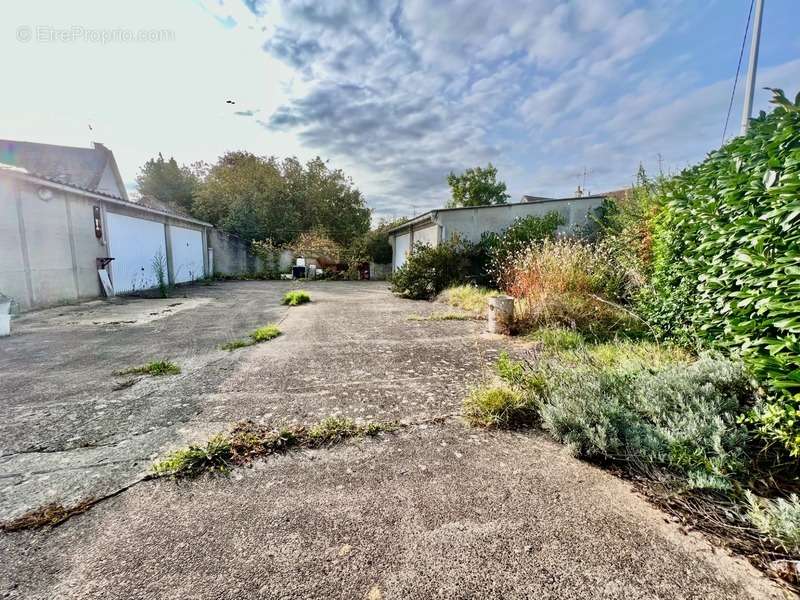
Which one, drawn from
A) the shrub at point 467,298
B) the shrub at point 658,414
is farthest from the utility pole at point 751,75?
the shrub at point 658,414

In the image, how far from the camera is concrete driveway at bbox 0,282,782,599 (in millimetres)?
1287

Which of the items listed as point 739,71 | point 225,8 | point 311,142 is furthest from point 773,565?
point 311,142

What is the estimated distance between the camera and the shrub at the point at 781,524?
1.30 m

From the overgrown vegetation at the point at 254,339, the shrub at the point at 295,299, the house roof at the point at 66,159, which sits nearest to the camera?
the overgrown vegetation at the point at 254,339

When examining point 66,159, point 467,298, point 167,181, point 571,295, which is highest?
point 167,181

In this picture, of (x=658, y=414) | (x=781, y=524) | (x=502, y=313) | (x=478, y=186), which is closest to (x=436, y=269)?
(x=502, y=313)

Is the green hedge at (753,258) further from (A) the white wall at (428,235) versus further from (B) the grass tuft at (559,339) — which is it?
(A) the white wall at (428,235)

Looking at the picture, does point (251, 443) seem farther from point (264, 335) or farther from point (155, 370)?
point (264, 335)

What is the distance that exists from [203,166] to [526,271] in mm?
30895

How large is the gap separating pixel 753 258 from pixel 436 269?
26.6ft

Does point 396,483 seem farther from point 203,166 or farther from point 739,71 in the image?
point 203,166

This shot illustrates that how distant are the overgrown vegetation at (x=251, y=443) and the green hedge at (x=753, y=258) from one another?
2.39m

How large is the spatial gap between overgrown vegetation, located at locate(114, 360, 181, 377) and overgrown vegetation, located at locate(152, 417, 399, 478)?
183 centimetres

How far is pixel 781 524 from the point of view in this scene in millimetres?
1333
